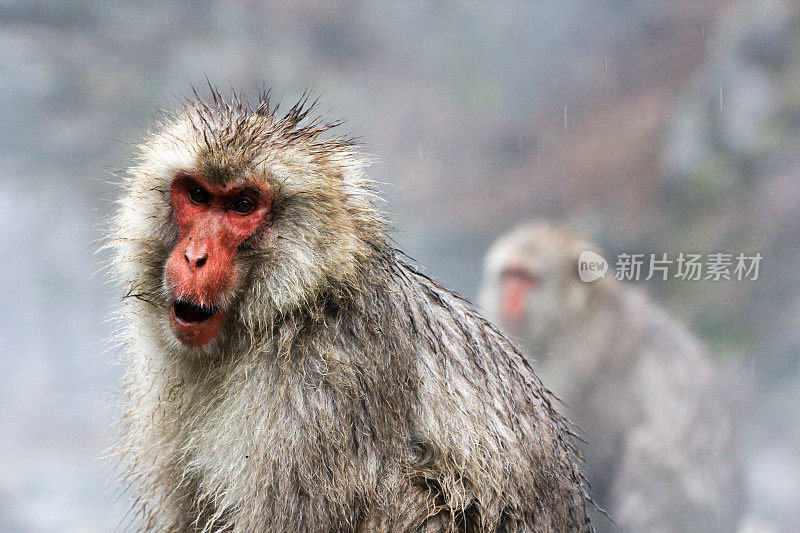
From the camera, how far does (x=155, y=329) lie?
241 cm

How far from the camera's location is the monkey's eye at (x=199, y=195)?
91.2 inches

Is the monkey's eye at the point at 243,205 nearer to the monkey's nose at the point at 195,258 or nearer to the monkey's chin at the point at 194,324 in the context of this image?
the monkey's nose at the point at 195,258

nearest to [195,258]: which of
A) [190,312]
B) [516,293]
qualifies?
[190,312]

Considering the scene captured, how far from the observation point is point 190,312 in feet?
7.40

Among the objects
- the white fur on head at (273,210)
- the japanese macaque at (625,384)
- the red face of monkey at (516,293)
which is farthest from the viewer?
the red face of monkey at (516,293)

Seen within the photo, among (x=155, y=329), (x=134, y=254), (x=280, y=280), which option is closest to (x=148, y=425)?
(x=155, y=329)

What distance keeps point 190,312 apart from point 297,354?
1.15 feet

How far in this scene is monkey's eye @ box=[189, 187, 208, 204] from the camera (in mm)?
2316

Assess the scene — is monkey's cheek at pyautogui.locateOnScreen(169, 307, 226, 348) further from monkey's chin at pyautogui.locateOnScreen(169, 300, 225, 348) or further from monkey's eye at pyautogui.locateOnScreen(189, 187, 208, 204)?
monkey's eye at pyautogui.locateOnScreen(189, 187, 208, 204)

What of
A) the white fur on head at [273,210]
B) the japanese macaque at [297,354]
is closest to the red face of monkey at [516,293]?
the japanese macaque at [297,354]

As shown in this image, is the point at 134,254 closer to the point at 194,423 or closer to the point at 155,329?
the point at 155,329

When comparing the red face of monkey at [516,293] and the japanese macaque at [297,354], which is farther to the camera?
the red face of monkey at [516,293]

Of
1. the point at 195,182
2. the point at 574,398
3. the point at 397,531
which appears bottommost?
the point at 574,398

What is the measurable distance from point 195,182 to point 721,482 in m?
4.54
